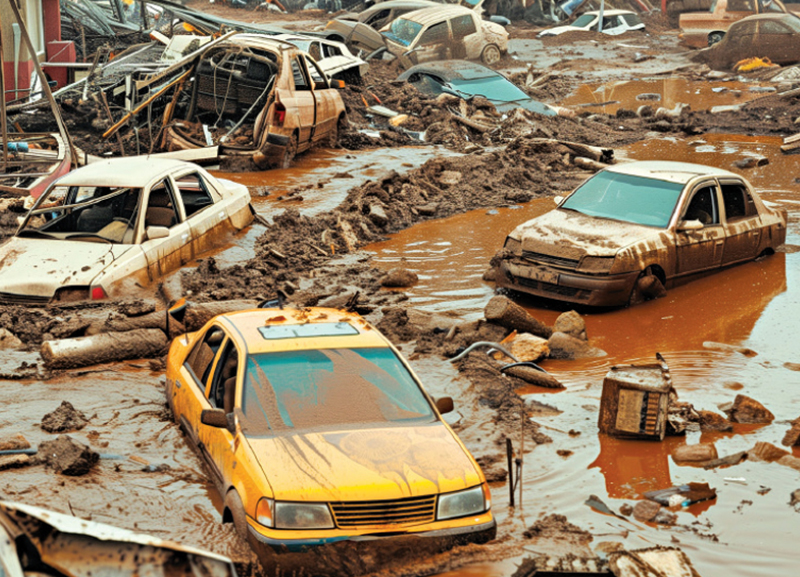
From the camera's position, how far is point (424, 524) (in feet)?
17.0

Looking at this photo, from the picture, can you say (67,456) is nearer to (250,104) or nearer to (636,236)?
(636,236)

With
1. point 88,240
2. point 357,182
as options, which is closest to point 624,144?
point 357,182

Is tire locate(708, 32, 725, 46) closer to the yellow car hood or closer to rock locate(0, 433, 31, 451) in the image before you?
the yellow car hood

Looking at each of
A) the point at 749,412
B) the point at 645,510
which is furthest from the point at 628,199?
the point at 645,510

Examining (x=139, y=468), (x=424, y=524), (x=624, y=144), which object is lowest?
(x=624, y=144)

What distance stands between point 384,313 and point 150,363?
9.27 ft

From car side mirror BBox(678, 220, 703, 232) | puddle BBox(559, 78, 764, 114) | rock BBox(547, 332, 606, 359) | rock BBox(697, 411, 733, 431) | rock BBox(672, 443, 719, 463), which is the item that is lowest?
puddle BBox(559, 78, 764, 114)

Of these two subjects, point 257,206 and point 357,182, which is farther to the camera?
point 357,182

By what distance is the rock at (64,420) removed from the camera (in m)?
7.13

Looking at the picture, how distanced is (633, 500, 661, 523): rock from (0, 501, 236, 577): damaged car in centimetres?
339

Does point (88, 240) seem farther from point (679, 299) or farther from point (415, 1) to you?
point (415, 1)

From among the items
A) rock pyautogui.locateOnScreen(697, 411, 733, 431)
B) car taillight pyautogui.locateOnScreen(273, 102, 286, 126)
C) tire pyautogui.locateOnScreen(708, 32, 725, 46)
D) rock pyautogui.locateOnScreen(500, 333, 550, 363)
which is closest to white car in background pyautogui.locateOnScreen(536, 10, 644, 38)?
tire pyautogui.locateOnScreen(708, 32, 725, 46)

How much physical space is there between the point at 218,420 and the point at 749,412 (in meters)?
4.64

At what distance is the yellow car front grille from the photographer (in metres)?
5.08
